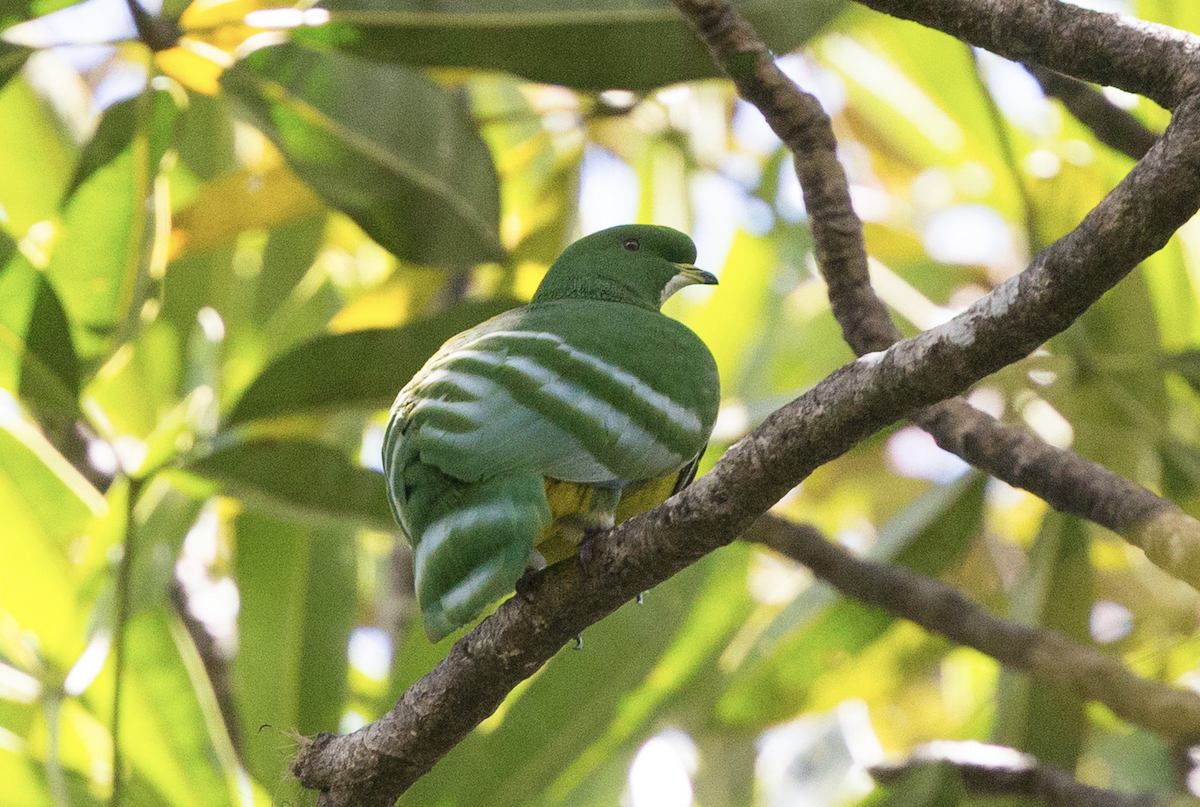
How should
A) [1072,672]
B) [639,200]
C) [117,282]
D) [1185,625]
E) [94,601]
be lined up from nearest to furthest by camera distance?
[1072,672]
[117,282]
[94,601]
[1185,625]
[639,200]

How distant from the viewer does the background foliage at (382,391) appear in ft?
7.81

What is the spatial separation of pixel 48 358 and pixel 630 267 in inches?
46.5

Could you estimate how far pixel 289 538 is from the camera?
9.57 feet

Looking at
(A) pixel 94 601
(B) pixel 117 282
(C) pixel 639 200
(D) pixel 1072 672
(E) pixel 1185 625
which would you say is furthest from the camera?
(C) pixel 639 200

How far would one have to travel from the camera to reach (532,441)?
1.57 metres

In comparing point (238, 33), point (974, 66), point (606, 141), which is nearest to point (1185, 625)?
point (974, 66)

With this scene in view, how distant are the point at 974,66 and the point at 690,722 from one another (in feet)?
5.94

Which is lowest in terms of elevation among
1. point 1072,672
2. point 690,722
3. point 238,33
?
point 690,722

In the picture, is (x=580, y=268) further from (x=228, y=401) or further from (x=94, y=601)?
Answer: (x=94, y=601)

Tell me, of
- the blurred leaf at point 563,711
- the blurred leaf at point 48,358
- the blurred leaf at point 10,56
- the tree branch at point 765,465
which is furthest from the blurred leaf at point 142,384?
the tree branch at point 765,465

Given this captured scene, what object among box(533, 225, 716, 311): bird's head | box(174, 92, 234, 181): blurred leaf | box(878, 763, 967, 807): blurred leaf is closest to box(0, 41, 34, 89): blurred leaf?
box(174, 92, 234, 181): blurred leaf

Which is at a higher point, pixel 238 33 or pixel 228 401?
pixel 238 33

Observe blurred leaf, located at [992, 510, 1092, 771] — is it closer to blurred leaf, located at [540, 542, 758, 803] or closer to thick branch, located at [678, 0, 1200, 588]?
blurred leaf, located at [540, 542, 758, 803]

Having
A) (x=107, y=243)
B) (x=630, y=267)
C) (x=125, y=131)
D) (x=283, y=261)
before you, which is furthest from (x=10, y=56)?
(x=630, y=267)
